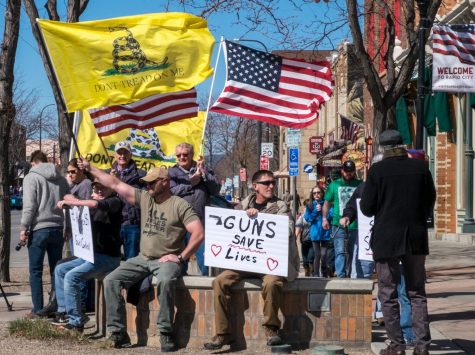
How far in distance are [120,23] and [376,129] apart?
15.8 ft

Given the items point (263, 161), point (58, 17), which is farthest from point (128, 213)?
point (263, 161)

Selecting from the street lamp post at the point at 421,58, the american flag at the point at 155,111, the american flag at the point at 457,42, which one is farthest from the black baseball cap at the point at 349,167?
the american flag at the point at 457,42

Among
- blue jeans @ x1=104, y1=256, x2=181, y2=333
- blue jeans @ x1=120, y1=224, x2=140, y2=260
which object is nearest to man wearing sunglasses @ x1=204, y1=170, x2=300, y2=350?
blue jeans @ x1=104, y1=256, x2=181, y2=333

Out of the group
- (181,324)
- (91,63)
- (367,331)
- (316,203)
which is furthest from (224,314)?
(316,203)

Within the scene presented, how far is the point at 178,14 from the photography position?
11000 millimetres

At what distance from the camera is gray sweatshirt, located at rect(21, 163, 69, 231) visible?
1131cm

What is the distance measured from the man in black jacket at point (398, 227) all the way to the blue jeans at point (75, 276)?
3.10 metres

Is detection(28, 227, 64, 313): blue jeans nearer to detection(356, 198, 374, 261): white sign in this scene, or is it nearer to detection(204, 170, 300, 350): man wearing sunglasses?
detection(204, 170, 300, 350): man wearing sunglasses

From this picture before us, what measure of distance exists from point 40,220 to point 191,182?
6.59 ft

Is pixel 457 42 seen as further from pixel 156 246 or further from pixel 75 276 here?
pixel 75 276

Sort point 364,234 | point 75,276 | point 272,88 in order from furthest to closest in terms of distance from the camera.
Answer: point 272,88, point 364,234, point 75,276

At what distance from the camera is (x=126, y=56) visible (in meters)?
10.6

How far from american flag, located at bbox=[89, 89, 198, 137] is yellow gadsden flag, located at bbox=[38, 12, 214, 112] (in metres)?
1.59

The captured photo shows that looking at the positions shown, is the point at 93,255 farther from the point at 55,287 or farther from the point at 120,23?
the point at 120,23
